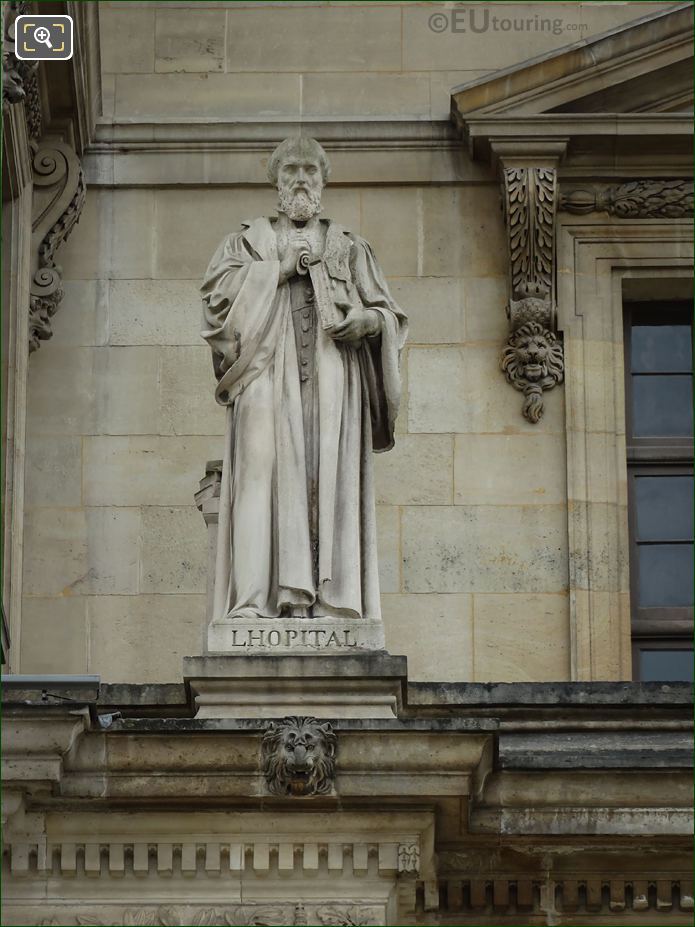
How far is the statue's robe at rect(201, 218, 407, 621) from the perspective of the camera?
57.1 feet

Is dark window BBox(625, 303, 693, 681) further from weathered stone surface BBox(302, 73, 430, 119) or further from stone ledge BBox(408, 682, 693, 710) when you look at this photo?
stone ledge BBox(408, 682, 693, 710)

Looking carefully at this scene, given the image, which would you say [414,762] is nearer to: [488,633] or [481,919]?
[481,919]

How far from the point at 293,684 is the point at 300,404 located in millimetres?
1416

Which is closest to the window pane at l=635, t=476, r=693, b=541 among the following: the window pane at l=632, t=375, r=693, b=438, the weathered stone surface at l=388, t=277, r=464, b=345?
the window pane at l=632, t=375, r=693, b=438

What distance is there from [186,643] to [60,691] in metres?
3.12

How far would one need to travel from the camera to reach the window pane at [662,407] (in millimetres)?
20953

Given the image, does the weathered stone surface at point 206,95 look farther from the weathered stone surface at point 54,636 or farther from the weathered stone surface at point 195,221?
the weathered stone surface at point 54,636

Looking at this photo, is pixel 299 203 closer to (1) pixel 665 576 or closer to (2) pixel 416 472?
(2) pixel 416 472

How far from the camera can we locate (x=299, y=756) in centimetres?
1667

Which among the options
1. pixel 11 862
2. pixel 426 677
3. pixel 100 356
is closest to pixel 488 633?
pixel 426 677

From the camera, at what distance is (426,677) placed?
1995 cm

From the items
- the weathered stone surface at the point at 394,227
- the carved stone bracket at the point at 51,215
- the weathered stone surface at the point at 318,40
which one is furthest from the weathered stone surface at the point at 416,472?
the weathered stone surface at the point at 318,40

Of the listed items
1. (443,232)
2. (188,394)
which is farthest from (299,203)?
(443,232)

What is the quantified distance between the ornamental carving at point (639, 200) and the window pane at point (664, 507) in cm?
150
